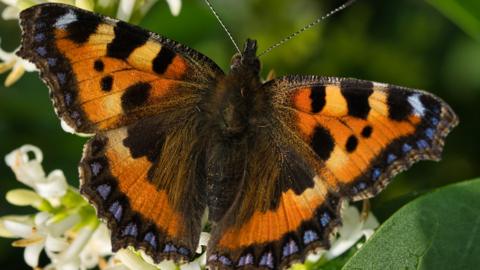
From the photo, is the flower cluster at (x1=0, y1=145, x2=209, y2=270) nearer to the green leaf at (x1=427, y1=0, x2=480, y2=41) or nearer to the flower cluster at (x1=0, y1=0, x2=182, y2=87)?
the flower cluster at (x1=0, y1=0, x2=182, y2=87)

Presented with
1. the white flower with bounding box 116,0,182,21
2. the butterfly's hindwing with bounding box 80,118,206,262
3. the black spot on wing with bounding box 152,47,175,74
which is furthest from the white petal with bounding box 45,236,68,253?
the white flower with bounding box 116,0,182,21

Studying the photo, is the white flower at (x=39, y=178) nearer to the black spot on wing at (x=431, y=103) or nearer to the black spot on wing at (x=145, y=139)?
the black spot on wing at (x=145, y=139)

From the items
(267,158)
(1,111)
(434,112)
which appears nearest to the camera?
(434,112)

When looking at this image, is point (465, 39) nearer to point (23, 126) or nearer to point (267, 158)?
point (267, 158)

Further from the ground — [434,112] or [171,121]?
[434,112]

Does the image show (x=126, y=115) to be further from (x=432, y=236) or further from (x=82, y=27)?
(x=432, y=236)

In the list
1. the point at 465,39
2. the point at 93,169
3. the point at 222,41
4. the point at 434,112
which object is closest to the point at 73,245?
the point at 93,169
